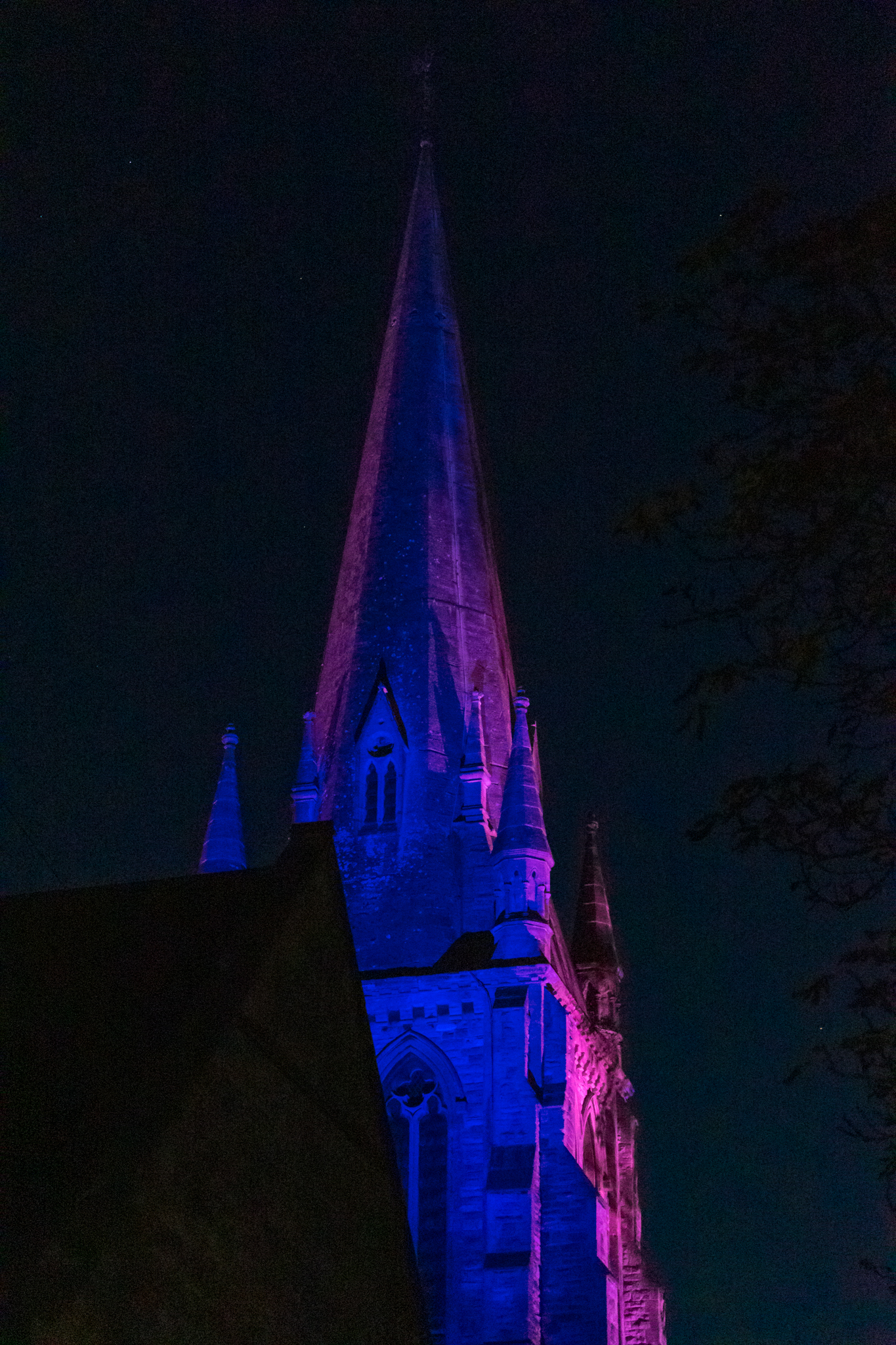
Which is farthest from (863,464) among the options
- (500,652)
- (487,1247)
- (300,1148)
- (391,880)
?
(500,652)

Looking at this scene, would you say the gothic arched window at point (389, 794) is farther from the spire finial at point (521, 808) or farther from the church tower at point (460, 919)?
the spire finial at point (521, 808)

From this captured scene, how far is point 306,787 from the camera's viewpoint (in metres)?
40.7

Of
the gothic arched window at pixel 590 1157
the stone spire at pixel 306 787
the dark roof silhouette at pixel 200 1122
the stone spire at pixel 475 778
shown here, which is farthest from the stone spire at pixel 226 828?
the dark roof silhouette at pixel 200 1122

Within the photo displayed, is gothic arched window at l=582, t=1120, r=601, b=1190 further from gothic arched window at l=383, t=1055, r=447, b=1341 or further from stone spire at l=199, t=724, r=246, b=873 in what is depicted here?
stone spire at l=199, t=724, r=246, b=873

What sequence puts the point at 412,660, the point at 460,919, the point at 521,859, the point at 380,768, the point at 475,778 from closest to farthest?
the point at 521,859
the point at 460,919
the point at 475,778
the point at 380,768
the point at 412,660

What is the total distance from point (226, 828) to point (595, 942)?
28.4 ft

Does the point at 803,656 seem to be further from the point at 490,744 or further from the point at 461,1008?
the point at 490,744

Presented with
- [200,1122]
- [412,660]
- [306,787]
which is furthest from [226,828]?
[200,1122]

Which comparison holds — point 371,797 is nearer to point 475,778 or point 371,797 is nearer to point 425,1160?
point 475,778

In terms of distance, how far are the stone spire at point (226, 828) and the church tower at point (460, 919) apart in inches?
56.3

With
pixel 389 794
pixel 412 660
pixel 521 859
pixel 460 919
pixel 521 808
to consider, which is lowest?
pixel 460 919

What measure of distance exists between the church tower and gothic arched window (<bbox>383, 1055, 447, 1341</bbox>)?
40 millimetres

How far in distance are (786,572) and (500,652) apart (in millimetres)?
31027

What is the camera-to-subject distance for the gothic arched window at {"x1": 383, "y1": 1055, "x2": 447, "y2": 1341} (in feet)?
115
